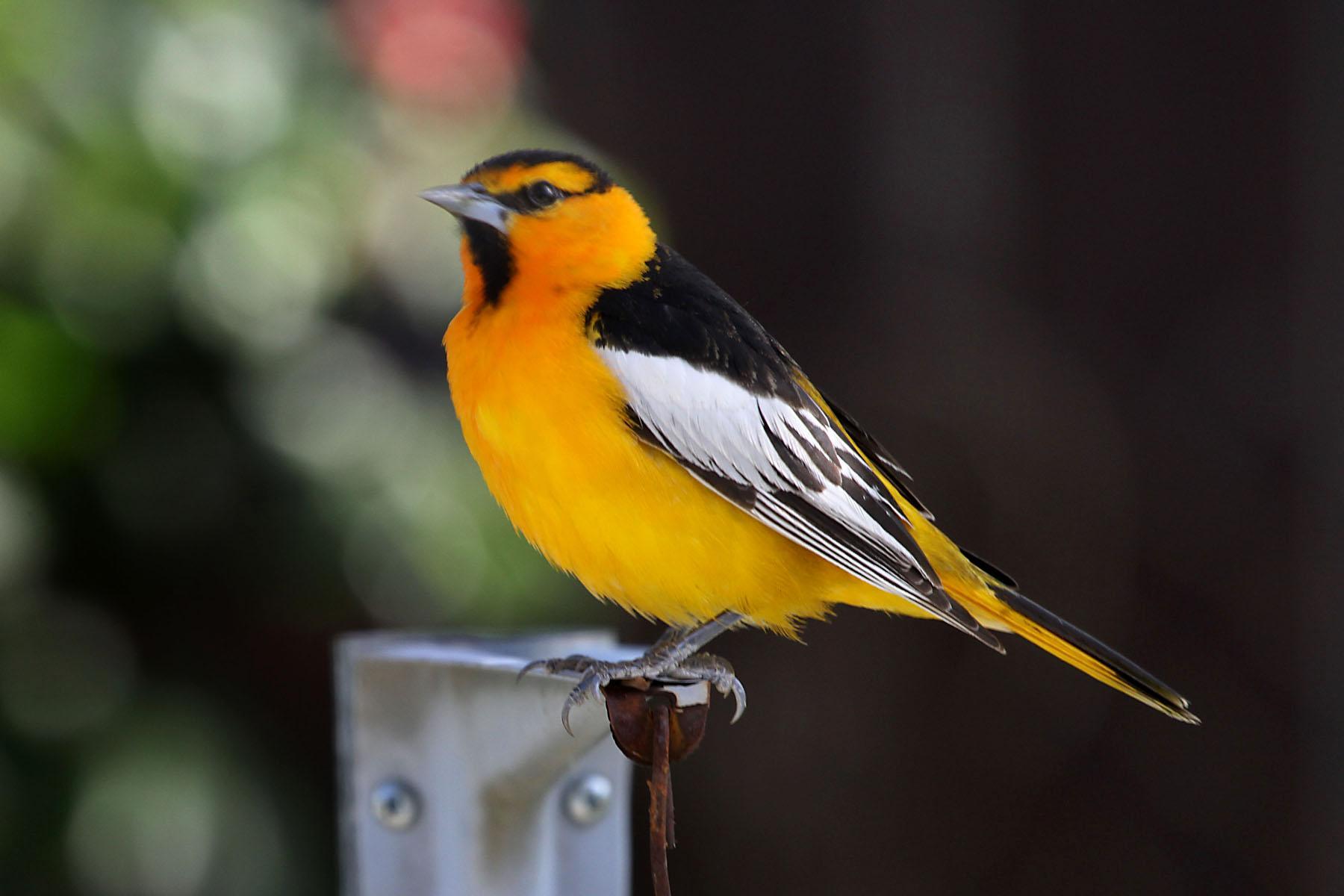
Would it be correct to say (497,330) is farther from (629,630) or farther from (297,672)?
(629,630)

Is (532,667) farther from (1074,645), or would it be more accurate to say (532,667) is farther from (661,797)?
(1074,645)

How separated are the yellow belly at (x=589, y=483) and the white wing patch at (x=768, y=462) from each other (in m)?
0.03

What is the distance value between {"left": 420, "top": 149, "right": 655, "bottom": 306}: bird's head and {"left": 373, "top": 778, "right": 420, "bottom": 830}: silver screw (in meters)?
0.64

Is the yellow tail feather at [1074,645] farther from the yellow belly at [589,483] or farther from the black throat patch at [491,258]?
the black throat patch at [491,258]

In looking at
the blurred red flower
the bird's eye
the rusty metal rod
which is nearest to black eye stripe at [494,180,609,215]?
the bird's eye

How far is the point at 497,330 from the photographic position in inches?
69.4

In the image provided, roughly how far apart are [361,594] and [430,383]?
356mm

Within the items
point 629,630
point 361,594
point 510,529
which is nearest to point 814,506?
point 510,529

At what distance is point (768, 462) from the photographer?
70.5 inches

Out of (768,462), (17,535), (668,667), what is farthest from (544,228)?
(17,535)

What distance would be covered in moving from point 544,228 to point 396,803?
75cm

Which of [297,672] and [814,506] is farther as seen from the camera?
[297,672]

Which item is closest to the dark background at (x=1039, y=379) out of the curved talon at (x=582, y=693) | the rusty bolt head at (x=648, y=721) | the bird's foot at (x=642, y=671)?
the bird's foot at (x=642, y=671)

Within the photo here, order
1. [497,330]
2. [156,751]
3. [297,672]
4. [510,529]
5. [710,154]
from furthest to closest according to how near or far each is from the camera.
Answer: [710,154] → [297,672] → [510,529] → [156,751] → [497,330]
